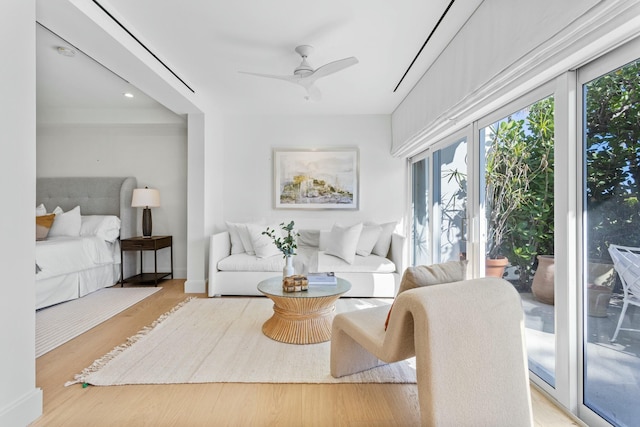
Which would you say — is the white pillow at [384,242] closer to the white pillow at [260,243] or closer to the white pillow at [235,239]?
the white pillow at [260,243]

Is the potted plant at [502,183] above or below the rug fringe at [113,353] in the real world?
above

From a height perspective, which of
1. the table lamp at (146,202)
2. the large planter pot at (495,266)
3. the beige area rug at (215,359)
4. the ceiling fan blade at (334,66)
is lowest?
the beige area rug at (215,359)

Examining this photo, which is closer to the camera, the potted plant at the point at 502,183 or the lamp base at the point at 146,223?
the potted plant at the point at 502,183

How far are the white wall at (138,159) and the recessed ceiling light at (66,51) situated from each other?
5.48ft

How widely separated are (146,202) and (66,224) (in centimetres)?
98

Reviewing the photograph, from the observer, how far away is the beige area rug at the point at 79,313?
245cm

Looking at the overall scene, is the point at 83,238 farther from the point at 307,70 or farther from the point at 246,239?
the point at 307,70

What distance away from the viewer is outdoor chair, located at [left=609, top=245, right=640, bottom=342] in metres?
1.26

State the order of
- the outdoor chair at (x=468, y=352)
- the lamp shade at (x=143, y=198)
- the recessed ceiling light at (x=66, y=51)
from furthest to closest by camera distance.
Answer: the lamp shade at (x=143, y=198), the recessed ceiling light at (x=66, y=51), the outdoor chair at (x=468, y=352)

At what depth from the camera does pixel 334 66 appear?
2377 millimetres

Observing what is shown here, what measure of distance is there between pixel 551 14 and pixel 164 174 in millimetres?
4635

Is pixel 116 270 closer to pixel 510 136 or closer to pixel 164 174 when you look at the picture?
pixel 164 174

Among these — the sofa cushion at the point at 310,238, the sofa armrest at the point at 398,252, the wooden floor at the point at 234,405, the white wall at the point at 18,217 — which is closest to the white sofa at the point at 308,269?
the sofa armrest at the point at 398,252

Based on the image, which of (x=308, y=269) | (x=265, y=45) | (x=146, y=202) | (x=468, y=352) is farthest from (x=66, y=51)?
(x=468, y=352)
